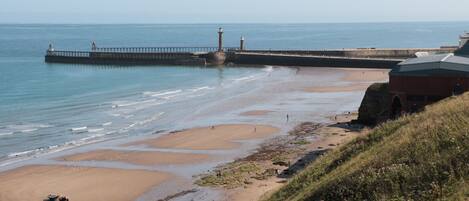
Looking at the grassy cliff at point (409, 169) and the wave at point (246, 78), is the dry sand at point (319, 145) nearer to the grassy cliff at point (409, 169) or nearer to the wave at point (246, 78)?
the grassy cliff at point (409, 169)

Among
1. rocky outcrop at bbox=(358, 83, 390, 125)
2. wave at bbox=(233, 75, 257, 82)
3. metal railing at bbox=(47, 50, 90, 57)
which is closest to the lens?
rocky outcrop at bbox=(358, 83, 390, 125)

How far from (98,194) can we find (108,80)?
41402 mm

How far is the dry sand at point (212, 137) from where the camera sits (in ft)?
95.2

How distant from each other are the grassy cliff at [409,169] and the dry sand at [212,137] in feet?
51.9

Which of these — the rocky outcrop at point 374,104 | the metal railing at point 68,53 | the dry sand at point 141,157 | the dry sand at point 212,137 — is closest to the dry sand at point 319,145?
the rocky outcrop at point 374,104

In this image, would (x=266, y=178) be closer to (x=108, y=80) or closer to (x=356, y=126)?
(x=356, y=126)

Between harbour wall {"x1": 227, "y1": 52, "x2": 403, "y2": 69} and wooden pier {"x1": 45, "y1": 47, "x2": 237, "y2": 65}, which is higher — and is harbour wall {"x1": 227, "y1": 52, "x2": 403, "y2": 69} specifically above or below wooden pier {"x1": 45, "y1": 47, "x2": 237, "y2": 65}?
above

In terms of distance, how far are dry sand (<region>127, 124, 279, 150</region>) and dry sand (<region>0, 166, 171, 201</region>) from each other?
516cm

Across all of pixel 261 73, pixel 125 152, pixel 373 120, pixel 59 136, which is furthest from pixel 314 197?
pixel 261 73

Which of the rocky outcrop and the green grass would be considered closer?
the green grass

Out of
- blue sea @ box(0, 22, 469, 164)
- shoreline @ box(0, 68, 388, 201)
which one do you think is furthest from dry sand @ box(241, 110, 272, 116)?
blue sea @ box(0, 22, 469, 164)

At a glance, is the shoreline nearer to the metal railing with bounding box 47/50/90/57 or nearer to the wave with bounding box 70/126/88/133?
the wave with bounding box 70/126/88/133

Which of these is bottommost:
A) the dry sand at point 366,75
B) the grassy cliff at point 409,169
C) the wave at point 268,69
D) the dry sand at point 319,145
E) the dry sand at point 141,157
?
the wave at point 268,69

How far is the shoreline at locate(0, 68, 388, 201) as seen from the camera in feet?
70.9
